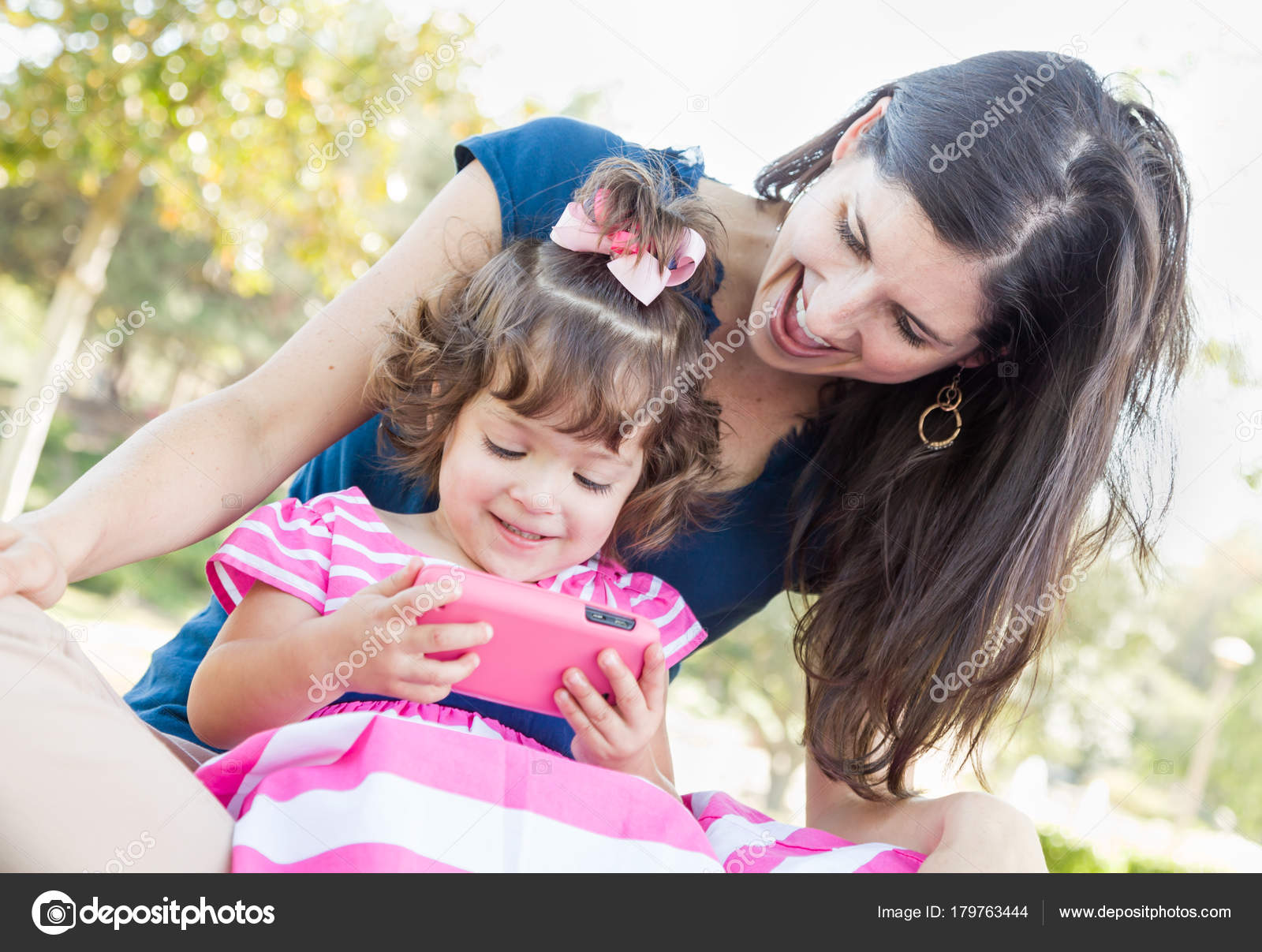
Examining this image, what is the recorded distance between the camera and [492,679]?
1.66 meters

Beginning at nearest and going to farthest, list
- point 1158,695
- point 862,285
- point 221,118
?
point 862,285 → point 221,118 → point 1158,695

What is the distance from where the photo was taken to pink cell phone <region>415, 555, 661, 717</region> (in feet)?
5.15

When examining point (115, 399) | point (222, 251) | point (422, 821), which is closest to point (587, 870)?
point (422, 821)

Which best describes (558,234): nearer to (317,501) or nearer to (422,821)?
(317,501)

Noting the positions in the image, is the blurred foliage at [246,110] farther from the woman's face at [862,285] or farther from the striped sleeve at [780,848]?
the striped sleeve at [780,848]

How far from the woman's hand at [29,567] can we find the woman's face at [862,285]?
1.26 meters

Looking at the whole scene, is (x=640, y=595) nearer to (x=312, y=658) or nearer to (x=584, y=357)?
(x=584, y=357)

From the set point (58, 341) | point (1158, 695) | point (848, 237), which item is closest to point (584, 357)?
point (848, 237)

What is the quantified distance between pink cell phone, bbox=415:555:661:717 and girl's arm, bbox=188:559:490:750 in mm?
47

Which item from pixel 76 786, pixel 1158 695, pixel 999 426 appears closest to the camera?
pixel 76 786

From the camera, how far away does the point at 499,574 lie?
6.22 feet

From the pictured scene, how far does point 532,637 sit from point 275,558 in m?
0.47

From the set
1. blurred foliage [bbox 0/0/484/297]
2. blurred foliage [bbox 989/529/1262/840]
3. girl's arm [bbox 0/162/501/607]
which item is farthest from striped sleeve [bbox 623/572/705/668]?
blurred foliage [bbox 989/529/1262/840]

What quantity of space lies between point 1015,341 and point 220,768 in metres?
1.63
